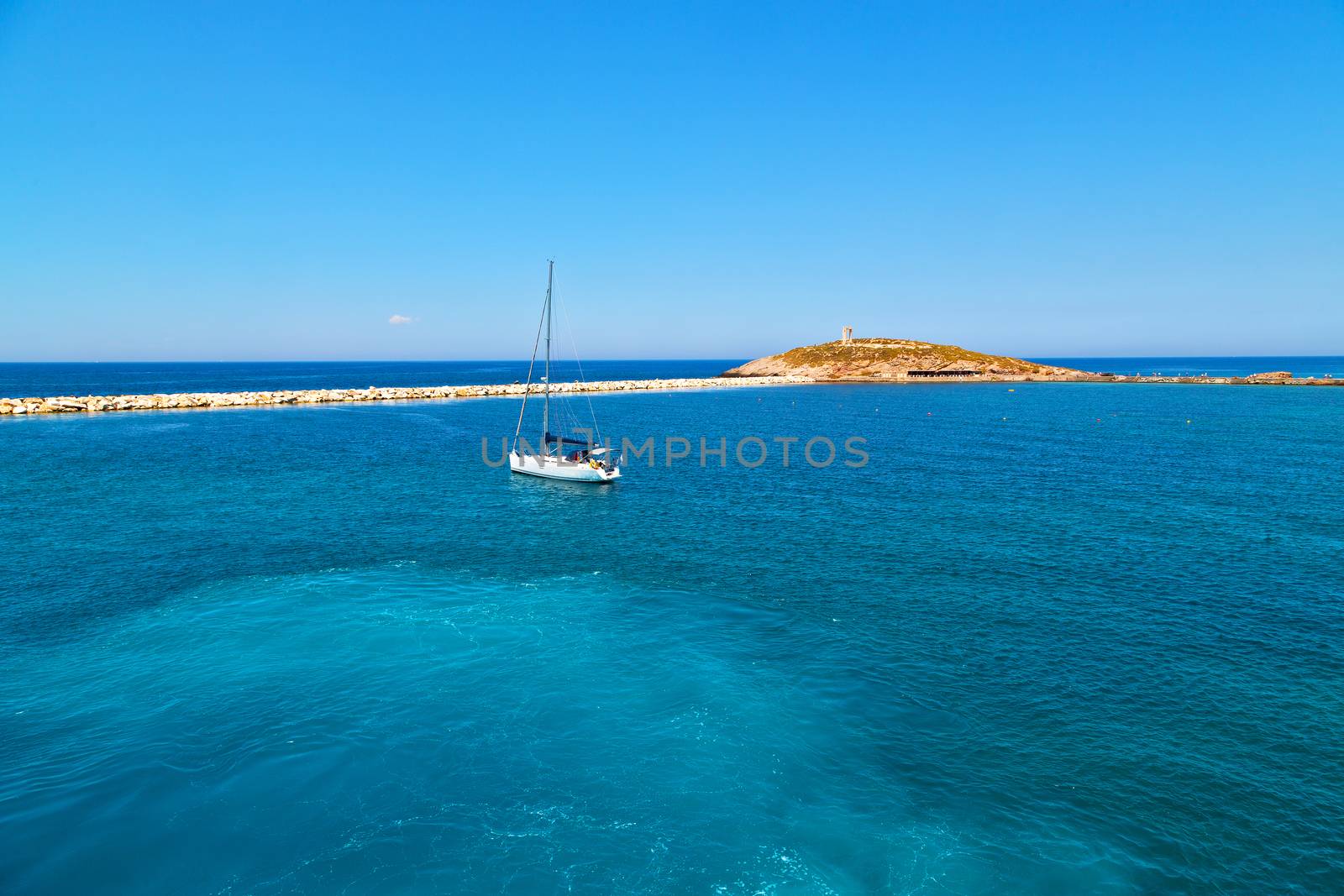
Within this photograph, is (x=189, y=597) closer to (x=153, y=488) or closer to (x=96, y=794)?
(x=96, y=794)

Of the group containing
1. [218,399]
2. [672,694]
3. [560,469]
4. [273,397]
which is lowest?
[672,694]

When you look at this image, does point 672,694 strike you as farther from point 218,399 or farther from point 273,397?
point 218,399

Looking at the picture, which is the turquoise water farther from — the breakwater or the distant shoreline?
→ the breakwater

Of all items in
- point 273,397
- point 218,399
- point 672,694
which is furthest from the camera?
point 273,397

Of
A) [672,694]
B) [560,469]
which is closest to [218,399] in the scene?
[560,469]

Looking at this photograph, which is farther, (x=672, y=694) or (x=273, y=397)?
(x=273, y=397)
